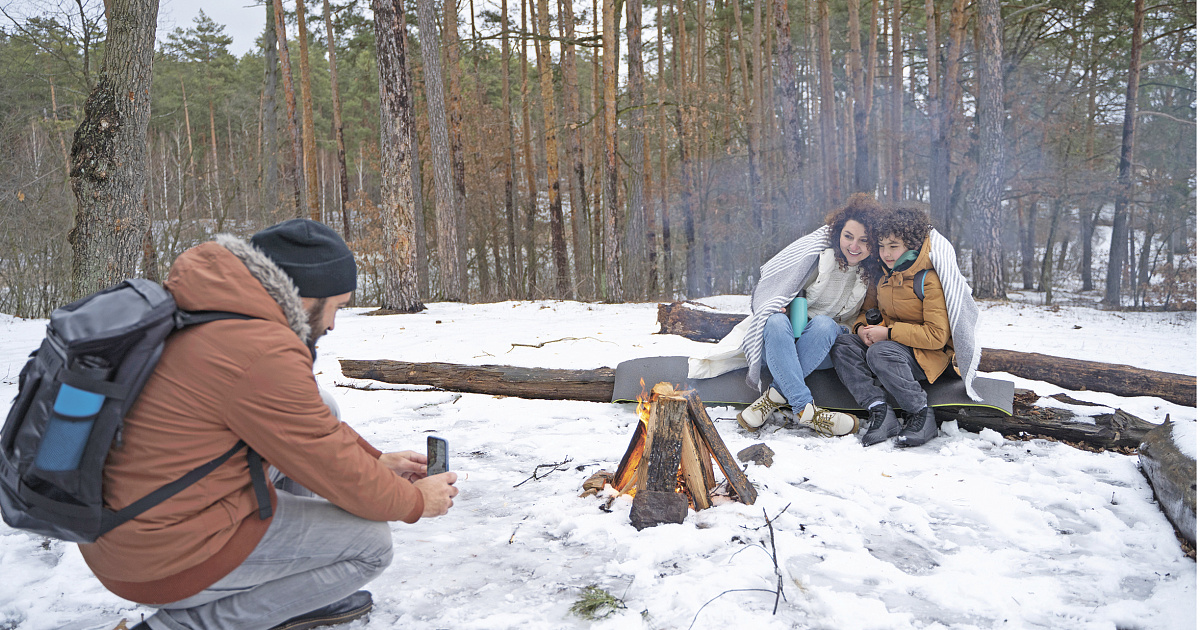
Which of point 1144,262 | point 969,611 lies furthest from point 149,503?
point 1144,262

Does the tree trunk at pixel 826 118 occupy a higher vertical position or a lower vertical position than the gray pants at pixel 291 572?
higher

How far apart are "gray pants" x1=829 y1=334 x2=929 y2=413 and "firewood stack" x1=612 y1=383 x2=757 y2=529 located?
1.40 metres

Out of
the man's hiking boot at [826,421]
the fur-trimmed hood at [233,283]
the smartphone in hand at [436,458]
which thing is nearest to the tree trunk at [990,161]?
the man's hiking boot at [826,421]

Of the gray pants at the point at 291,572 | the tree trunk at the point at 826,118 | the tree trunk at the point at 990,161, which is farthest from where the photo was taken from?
the tree trunk at the point at 826,118

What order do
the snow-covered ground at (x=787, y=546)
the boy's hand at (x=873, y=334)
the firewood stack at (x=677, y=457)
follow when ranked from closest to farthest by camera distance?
the snow-covered ground at (x=787, y=546) → the firewood stack at (x=677, y=457) → the boy's hand at (x=873, y=334)

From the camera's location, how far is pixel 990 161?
12.4 metres

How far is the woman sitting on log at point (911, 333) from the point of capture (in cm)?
400

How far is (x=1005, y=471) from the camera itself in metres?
3.51

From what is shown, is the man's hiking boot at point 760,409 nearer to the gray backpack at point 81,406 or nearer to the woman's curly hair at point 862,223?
the woman's curly hair at point 862,223

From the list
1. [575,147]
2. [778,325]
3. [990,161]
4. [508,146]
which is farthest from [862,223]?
[508,146]

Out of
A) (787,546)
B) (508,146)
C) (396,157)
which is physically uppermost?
(508,146)

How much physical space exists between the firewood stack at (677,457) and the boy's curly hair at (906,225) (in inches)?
70.1

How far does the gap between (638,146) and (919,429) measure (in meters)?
14.8

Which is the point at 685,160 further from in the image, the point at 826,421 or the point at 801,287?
the point at 826,421
